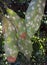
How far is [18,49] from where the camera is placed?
546 millimetres

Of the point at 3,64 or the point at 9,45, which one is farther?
the point at 3,64

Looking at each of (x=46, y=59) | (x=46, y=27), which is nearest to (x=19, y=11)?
(x=46, y=27)

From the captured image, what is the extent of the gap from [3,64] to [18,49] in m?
0.54

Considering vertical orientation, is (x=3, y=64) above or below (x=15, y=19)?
below

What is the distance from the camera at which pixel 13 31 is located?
53 centimetres

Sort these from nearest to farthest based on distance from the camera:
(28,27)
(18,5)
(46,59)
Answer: (28,27) → (18,5) → (46,59)

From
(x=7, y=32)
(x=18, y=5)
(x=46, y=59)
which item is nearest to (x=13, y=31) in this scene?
(x=7, y=32)

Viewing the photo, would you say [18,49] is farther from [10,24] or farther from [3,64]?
[3,64]

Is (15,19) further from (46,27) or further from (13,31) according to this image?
(46,27)

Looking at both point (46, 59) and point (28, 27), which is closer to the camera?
point (28, 27)

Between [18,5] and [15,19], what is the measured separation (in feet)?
0.68

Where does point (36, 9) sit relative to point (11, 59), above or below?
above

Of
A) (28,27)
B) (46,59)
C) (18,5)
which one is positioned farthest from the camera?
(46,59)

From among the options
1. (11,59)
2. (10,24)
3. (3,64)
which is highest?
(10,24)
